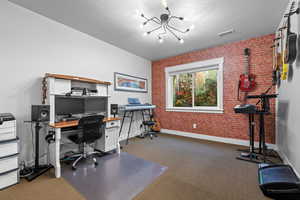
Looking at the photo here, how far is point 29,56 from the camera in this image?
225 cm

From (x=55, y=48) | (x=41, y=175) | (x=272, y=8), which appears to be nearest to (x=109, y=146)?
(x=41, y=175)

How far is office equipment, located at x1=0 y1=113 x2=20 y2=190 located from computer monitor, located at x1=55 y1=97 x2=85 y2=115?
0.75 metres

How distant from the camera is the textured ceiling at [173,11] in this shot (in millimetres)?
2078

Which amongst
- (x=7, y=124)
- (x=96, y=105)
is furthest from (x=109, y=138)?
(x=7, y=124)

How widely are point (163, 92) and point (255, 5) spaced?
10.9ft

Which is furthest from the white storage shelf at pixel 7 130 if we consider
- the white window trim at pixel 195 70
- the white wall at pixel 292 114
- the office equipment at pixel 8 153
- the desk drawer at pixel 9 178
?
the white wall at pixel 292 114

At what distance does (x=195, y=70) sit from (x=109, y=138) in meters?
3.40

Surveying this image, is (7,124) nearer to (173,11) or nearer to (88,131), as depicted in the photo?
(88,131)

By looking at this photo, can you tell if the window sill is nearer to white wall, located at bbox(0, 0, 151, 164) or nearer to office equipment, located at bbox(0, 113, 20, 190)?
white wall, located at bbox(0, 0, 151, 164)

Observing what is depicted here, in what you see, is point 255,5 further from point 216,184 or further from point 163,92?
point 163,92

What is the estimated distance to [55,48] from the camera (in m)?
2.56

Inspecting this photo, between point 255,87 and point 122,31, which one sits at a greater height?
point 122,31

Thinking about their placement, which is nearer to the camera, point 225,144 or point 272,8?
point 272,8

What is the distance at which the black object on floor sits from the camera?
5.37 feet
